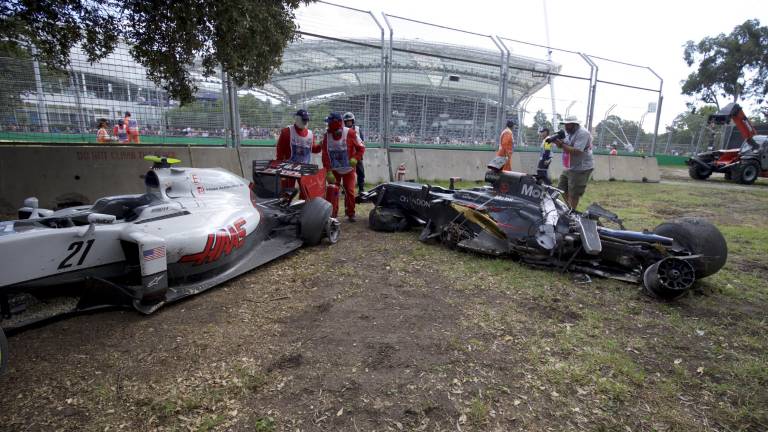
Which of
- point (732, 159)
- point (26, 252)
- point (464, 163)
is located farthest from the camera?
→ point (732, 159)

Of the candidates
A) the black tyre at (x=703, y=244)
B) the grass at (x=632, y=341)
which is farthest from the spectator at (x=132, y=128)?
the black tyre at (x=703, y=244)

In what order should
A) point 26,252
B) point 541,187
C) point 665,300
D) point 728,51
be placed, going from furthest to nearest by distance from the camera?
point 728,51 → point 541,187 → point 665,300 → point 26,252

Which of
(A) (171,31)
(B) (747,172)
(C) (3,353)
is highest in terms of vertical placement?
(A) (171,31)

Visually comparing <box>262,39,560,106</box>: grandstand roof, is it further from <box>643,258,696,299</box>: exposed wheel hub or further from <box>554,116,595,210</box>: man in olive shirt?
<box>643,258,696,299</box>: exposed wheel hub

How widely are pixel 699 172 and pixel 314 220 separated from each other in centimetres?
1710

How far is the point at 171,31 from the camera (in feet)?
14.3

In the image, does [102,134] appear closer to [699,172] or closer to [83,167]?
[83,167]

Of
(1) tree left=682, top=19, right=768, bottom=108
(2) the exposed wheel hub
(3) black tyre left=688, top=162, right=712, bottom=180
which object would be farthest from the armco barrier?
(1) tree left=682, top=19, right=768, bottom=108

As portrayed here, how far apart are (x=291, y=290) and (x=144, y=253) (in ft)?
4.25

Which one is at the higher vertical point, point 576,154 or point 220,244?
point 576,154

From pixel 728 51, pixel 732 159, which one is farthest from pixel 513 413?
pixel 728 51

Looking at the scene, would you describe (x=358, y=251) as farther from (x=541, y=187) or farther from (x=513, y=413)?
(x=513, y=413)

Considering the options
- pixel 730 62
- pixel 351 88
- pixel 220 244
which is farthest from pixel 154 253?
pixel 730 62

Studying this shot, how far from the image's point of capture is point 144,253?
2715 millimetres
